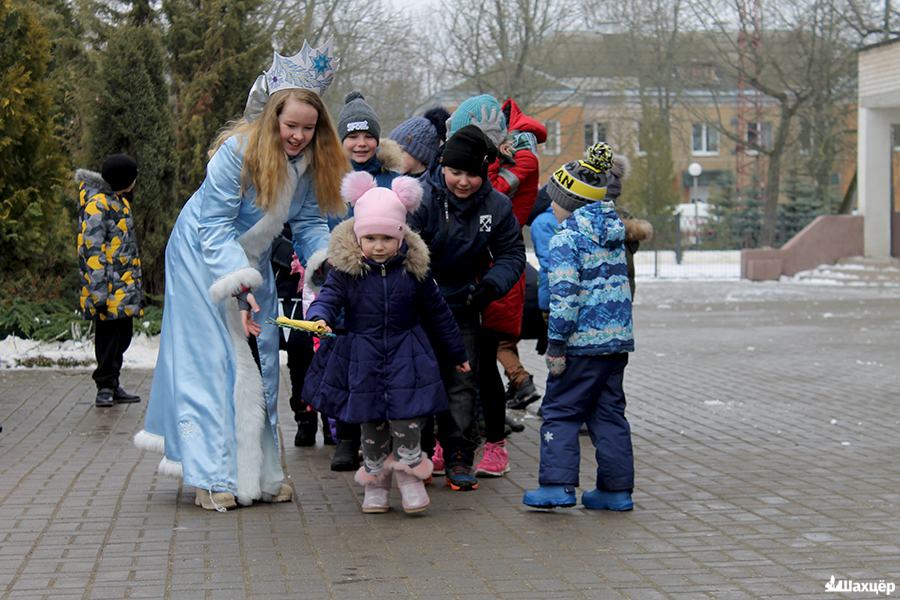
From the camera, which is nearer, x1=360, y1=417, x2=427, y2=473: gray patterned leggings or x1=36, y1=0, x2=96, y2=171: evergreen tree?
x1=360, y1=417, x2=427, y2=473: gray patterned leggings

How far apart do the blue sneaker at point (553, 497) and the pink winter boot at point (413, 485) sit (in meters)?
0.49

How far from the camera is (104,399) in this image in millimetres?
10180

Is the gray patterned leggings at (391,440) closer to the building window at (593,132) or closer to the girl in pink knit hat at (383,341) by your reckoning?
the girl in pink knit hat at (383,341)

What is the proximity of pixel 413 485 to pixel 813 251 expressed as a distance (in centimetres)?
2421

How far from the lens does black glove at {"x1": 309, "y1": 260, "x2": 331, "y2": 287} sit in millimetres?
6613

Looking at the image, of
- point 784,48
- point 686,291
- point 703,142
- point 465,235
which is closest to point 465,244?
point 465,235

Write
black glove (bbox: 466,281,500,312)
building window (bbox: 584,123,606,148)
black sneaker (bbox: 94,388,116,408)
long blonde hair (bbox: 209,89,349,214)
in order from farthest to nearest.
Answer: building window (bbox: 584,123,606,148) → black sneaker (bbox: 94,388,116,408) → black glove (bbox: 466,281,500,312) → long blonde hair (bbox: 209,89,349,214)

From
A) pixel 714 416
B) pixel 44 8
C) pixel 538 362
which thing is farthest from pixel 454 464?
pixel 44 8

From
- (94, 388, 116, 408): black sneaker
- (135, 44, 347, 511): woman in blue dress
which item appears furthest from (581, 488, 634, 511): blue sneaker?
(94, 388, 116, 408): black sneaker

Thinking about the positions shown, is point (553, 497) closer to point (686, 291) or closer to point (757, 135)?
point (686, 291)

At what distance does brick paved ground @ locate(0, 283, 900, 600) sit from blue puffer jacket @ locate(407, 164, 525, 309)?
1.08 metres

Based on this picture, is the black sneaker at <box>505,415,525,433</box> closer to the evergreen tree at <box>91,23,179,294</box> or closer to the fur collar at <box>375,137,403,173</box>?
the fur collar at <box>375,137,403,173</box>

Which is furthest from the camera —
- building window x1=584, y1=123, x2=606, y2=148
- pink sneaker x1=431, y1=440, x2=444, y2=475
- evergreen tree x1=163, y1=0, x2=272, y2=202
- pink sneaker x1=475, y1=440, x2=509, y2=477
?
building window x1=584, y1=123, x2=606, y2=148

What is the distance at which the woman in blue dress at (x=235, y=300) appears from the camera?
641cm
